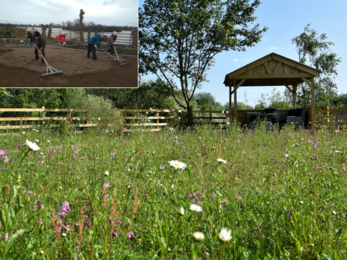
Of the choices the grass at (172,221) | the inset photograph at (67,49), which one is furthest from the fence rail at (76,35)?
the grass at (172,221)

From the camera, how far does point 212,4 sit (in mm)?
14625

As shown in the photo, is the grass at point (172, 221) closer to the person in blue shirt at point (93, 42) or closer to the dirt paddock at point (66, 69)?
the dirt paddock at point (66, 69)

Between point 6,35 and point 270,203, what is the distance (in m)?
15.5

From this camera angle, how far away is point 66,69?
45.5 feet

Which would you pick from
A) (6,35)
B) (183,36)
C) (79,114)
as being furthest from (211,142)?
(79,114)

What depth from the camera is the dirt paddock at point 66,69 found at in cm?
1316

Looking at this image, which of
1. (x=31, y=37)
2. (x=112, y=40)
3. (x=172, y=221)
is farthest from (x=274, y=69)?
(x=31, y=37)

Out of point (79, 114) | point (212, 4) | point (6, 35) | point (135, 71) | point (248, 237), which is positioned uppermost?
point (212, 4)

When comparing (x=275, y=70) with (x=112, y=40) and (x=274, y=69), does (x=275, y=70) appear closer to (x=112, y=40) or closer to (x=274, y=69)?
(x=274, y=69)

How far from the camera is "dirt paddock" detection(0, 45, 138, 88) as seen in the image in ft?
43.2

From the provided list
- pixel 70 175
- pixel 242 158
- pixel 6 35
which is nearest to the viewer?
pixel 70 175

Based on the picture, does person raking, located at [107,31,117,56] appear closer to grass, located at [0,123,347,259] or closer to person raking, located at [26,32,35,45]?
person raking, located at [26,32,35,45]

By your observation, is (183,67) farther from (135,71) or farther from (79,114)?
(79,114)

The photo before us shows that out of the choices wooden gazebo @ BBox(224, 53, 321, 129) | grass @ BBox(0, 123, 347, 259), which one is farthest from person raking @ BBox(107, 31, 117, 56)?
grass @ BBox(0, 123, 347, 259)
